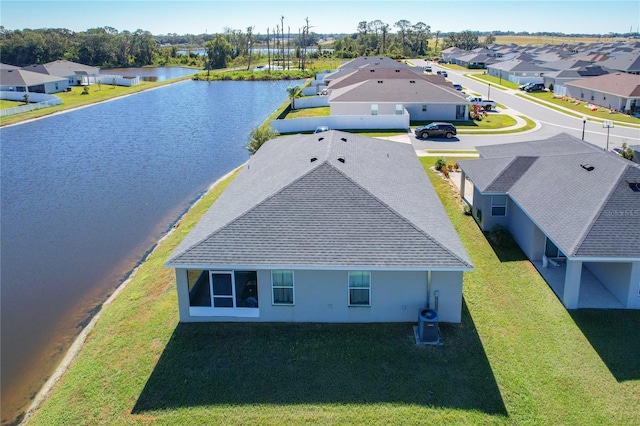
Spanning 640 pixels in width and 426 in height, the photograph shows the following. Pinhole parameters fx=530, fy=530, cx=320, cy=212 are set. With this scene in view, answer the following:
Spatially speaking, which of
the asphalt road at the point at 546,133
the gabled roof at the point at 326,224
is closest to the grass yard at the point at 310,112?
the asphalt road at the point at 546,133

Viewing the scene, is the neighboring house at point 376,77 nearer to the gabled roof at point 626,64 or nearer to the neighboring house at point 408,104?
the neighboring house at point 408,104

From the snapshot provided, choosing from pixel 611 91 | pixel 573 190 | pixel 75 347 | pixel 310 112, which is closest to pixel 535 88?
pixel 611 91

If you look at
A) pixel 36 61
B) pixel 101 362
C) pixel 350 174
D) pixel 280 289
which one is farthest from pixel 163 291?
pixel 36 61

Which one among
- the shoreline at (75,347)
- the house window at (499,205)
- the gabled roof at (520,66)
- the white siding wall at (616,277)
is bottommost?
the shoreline at (75,347)

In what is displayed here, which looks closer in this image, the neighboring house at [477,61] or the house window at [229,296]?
the house window at [229,296]

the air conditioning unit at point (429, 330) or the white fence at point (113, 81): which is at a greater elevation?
the white fence at point (113, 81)

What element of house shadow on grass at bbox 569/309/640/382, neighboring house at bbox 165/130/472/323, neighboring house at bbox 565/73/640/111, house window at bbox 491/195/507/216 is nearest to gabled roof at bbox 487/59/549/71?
neighboring house at bbox 565/73/640/111

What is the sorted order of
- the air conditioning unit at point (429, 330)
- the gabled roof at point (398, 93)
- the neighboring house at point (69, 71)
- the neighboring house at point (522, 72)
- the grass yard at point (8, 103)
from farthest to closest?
the neighboring house at point (69, 71)
the neighboring house at point (522, 72)
the grass yard at point (8, 103)
the gabled roof at point (398, 93)
the air conditioning unit at point (429, 330)
